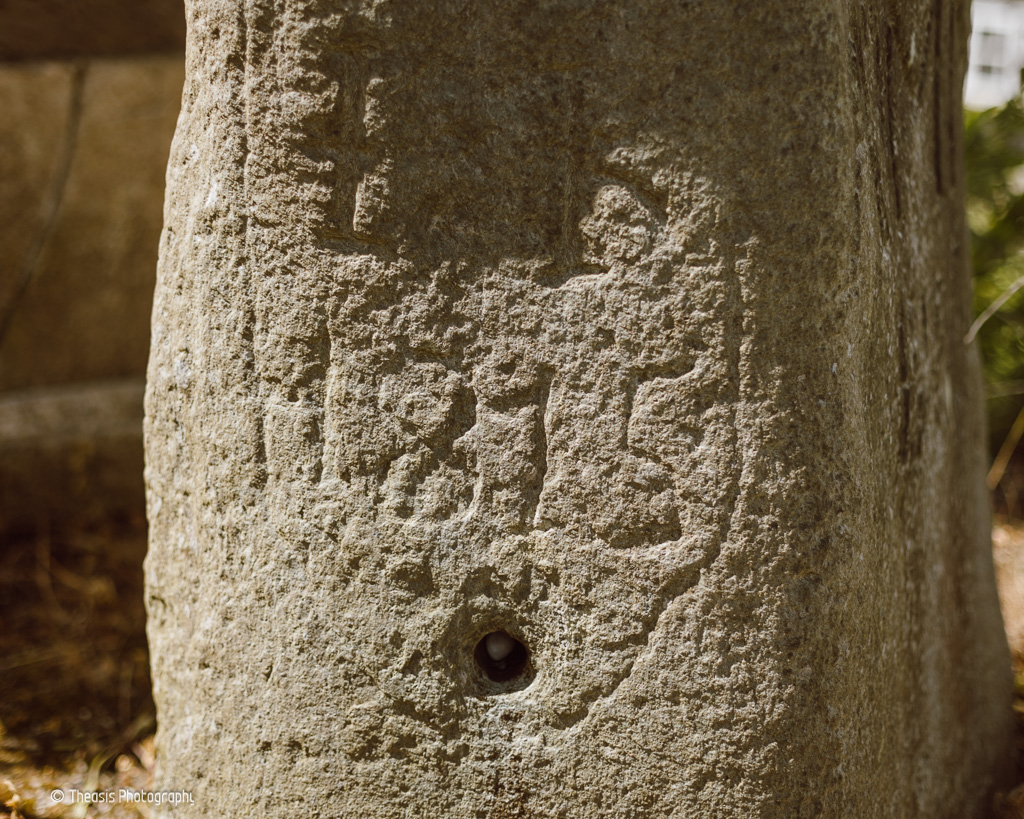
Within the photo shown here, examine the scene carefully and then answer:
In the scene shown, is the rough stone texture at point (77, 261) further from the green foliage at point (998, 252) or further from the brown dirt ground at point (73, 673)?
the green foliage at point (998, 252)

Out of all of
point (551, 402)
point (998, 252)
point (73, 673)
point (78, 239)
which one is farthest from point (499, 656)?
point (998, 252)

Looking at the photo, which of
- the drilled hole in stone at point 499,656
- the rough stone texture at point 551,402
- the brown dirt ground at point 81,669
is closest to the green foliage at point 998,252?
the brown dirt ground at point 81,669

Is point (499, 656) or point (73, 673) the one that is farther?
point (73, 673)

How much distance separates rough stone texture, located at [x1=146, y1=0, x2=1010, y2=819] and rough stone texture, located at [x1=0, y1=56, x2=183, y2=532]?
4.37 feet

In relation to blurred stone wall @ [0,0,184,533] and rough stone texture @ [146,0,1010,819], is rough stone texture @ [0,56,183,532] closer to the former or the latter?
blurred stone wall @ [0,0,184,533]

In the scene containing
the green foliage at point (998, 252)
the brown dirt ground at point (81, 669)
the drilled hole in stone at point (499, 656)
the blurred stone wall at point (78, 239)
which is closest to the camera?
the drilled hole in stone at point (499, 656)

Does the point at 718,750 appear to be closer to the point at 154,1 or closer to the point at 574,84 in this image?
the point at 574,84

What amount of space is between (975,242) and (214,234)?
8.30 feet

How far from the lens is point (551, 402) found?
96 centimetres

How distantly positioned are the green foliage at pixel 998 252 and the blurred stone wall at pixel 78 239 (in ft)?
7.44

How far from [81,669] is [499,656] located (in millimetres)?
1272

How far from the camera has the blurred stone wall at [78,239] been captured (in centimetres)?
215

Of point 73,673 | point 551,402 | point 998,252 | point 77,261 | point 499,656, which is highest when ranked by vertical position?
point 998,252

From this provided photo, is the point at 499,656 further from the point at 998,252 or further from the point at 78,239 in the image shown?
the point at 998,252
